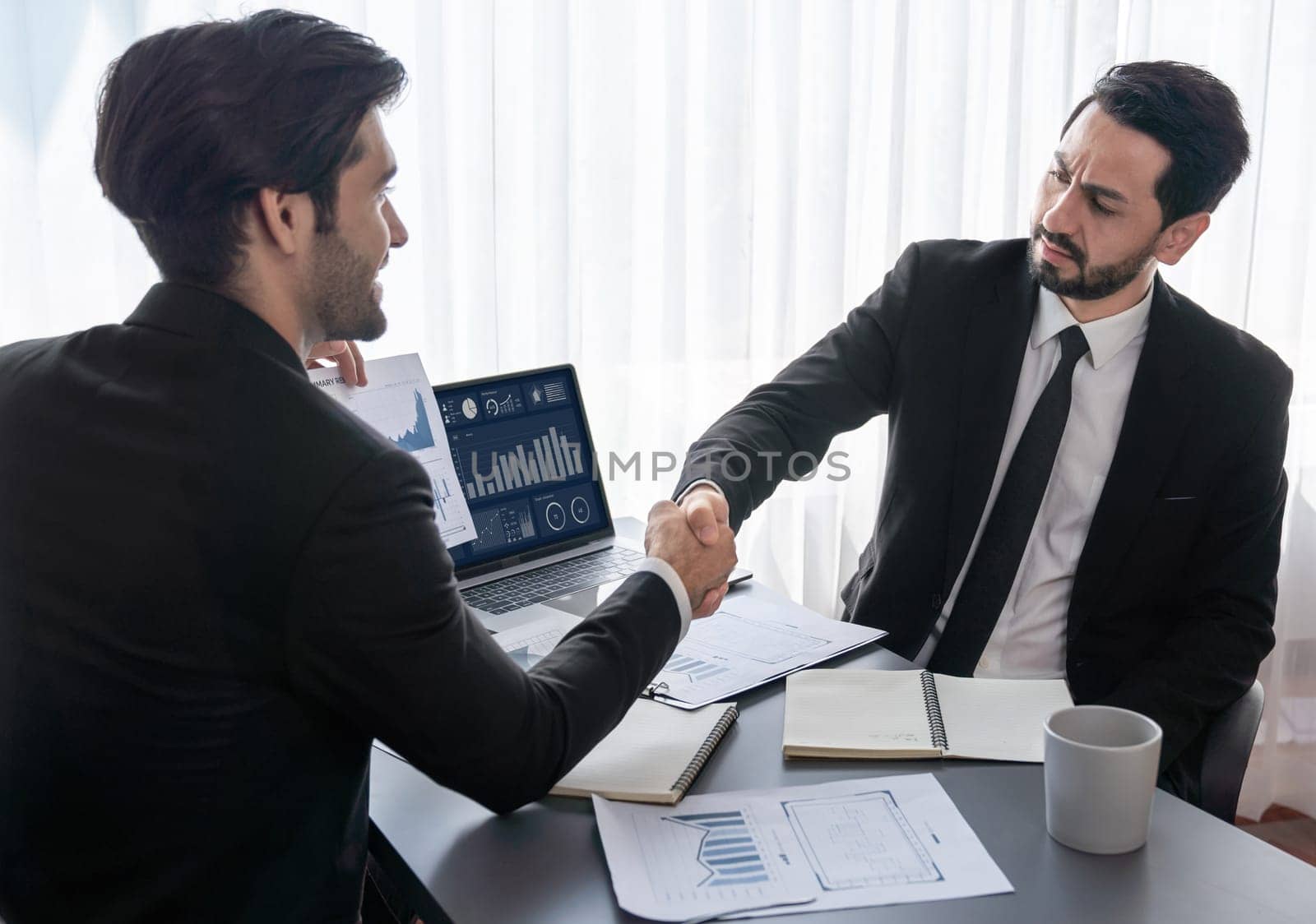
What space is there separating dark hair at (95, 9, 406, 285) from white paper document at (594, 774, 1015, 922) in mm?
576

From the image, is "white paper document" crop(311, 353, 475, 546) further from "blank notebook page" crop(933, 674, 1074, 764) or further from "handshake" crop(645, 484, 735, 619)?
"blank notebook page" crop(933, 674, 1074, 764)

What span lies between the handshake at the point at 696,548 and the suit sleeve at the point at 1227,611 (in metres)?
0.58

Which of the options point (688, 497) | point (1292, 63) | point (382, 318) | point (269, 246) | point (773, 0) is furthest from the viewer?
point (1292, 63)

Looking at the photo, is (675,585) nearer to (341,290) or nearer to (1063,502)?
(341,290)

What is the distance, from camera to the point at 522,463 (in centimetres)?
162

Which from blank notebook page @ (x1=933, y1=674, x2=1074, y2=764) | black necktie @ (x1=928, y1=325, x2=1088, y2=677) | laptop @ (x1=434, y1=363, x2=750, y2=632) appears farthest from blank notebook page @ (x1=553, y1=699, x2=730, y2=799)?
Answer: black necktie @ (x1=928, y1=325, x2=1088, y2=677)

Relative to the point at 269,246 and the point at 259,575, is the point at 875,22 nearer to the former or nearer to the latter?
the point at 269,246

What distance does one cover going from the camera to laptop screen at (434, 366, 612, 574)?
1.57 meters

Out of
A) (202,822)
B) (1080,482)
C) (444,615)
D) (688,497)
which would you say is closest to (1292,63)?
(1080,482)

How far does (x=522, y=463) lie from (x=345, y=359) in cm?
32

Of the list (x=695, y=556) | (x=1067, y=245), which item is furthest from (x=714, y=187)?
(x=695, y=556)

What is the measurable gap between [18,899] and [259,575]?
361 mm

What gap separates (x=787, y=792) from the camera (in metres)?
0.97

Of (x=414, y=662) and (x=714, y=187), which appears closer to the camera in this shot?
(x=414, y=662)
